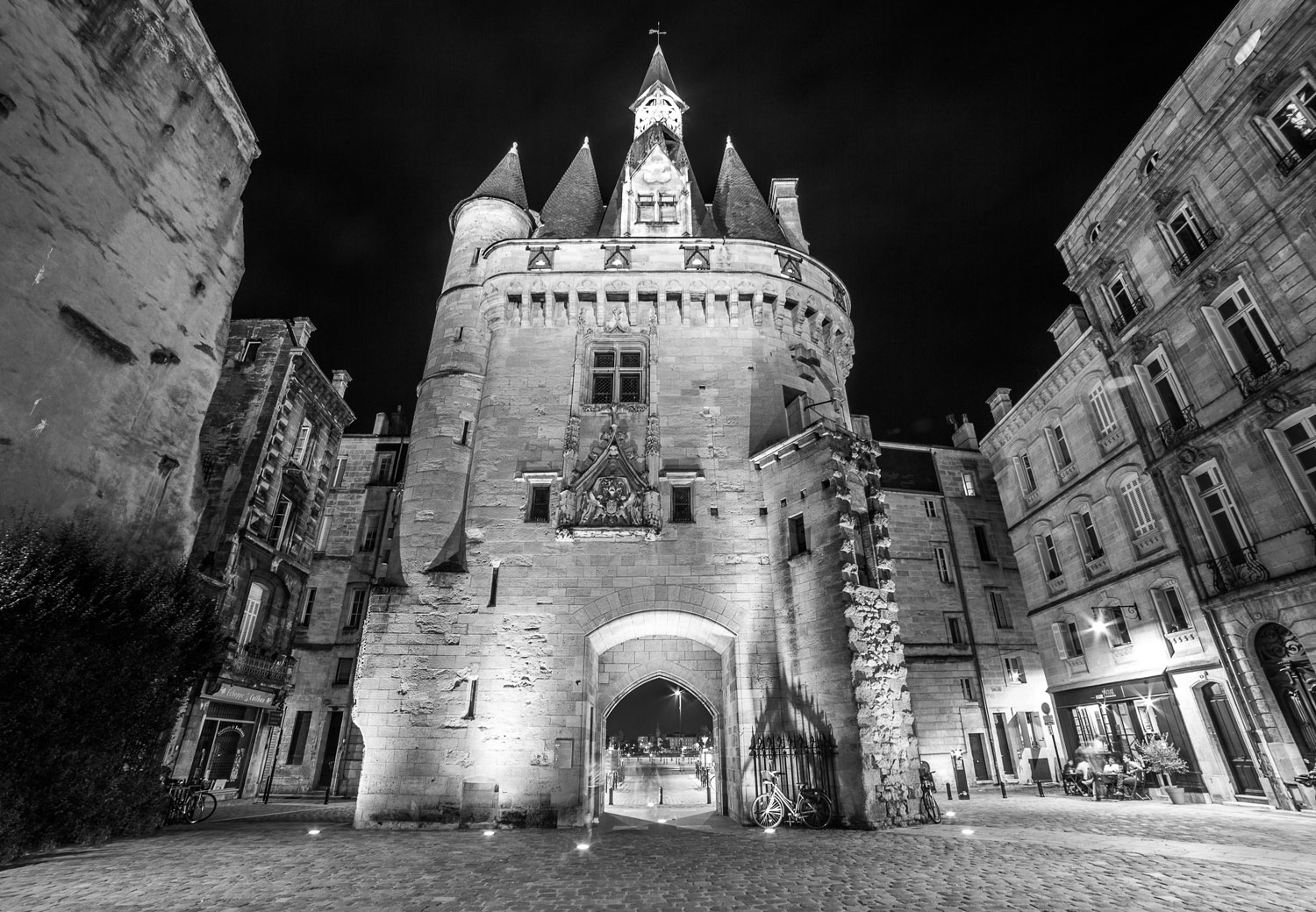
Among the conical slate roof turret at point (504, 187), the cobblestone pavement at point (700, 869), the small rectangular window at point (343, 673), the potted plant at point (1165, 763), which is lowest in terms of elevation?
the cobblestone pavement at point (700, 869)

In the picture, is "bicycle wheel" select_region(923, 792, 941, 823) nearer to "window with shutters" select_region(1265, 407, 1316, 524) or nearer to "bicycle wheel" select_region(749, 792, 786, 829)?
"bicycle wheel" select_region(749, 792, 786, 829)

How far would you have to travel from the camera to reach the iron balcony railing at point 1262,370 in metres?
11.9

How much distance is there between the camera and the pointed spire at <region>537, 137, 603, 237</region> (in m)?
19.8

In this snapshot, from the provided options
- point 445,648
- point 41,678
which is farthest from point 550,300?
point 41,678

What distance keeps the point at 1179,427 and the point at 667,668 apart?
540 inches

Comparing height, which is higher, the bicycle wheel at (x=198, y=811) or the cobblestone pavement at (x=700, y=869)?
the bicycle wheel at (x=198, y=811)

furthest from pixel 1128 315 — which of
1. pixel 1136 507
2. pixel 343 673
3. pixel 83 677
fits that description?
pixel 343 673

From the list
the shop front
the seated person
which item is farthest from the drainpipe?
the seated person

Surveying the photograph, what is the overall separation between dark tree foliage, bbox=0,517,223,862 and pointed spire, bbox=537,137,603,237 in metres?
13.9

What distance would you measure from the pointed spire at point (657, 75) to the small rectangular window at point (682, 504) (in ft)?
68.4

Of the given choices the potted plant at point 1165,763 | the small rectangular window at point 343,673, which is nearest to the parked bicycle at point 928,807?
the potted plant at point 1165,763

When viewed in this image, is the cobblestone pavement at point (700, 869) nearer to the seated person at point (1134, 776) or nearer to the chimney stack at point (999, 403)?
the seated person at point (1134, 776)

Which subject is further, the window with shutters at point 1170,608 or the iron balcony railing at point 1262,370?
the window with shutters at point 1170,608

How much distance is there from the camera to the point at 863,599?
1167 cm
